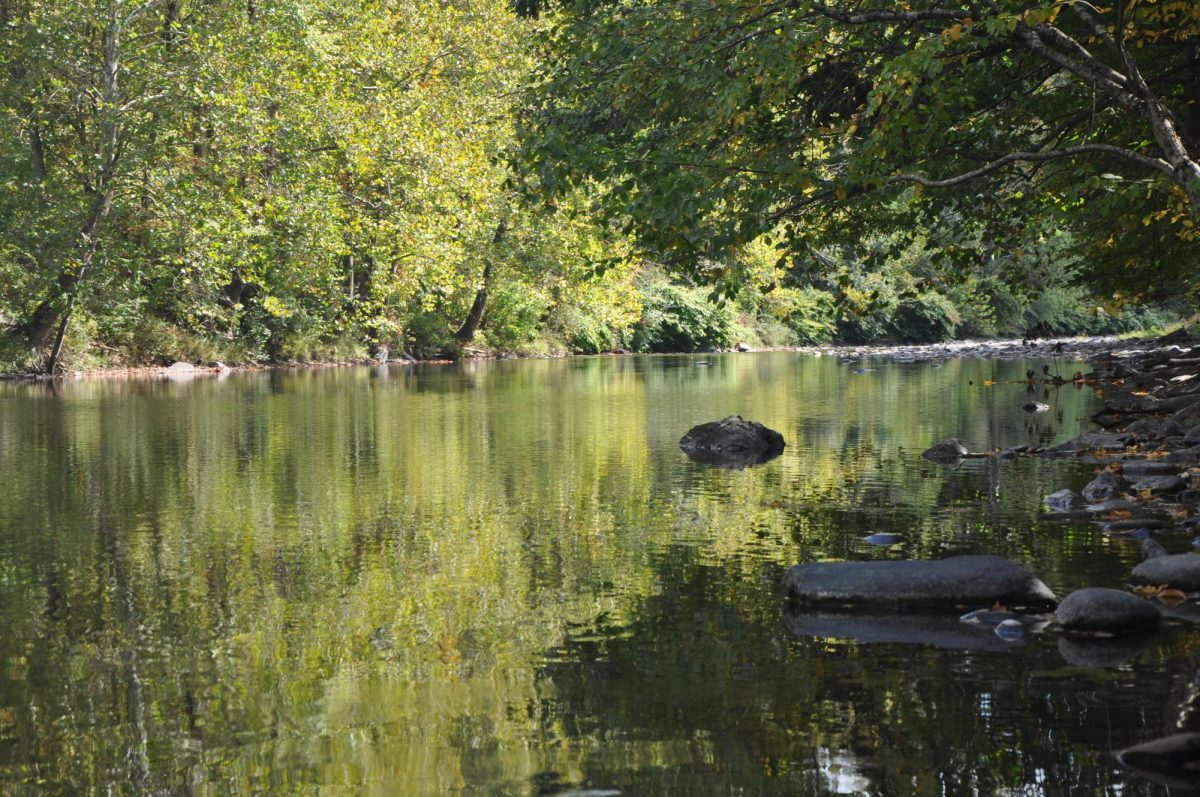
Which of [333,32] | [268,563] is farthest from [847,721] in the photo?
[333,32]

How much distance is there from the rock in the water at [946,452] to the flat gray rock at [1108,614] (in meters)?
7.40

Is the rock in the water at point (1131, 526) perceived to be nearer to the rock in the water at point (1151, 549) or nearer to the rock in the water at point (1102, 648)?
the rock in the water at point (1151, 549)

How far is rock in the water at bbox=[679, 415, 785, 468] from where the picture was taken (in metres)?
14.5

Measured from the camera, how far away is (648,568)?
26.3ft

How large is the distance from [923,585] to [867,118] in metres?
6.57

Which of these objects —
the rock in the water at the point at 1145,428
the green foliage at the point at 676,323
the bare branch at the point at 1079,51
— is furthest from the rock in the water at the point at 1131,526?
the green foliage at the point at 676,323

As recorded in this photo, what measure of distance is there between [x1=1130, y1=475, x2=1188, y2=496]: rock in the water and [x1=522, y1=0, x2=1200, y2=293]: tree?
2309mm

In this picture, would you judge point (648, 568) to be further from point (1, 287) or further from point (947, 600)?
point (1, 287)

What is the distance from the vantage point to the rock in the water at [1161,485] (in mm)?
Result: 10180

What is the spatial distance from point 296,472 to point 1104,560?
833 cm

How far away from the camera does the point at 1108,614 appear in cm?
602

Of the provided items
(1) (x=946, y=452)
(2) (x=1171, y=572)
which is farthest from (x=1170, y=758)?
(1) (x=946, y=452)

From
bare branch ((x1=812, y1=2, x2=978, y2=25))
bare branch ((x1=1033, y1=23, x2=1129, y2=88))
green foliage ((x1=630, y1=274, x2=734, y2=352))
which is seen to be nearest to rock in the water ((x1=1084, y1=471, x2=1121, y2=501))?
bare branch ((x1=1033, y1=23, x2=1129, y2=88))

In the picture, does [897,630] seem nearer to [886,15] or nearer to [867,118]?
[886,15]
